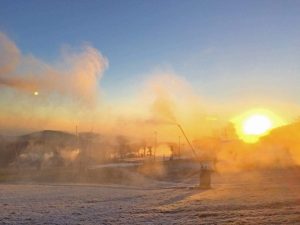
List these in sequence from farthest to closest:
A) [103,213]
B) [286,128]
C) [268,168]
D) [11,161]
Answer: [11,161] → [286,128] → [268,168] → [103,213]

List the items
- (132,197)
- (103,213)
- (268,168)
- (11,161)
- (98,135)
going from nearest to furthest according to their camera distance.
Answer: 1. (103,213)
2. (132,197)
3. (268,168)
4. (11,161)
5. (98,135)

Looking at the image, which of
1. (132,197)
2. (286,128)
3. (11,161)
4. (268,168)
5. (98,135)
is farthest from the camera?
(98,135)

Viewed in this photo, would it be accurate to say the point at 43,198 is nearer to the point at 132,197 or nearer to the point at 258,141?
the point at 132,197

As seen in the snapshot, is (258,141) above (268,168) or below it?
above

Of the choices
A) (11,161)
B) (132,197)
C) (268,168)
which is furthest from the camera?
(11,161)

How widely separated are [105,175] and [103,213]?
1378 inches

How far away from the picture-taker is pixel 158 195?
3152 cm

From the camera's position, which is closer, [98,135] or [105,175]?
[105,175]

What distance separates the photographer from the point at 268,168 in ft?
185

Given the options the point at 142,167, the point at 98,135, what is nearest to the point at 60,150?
the point at 98,135

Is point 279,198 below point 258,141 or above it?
below

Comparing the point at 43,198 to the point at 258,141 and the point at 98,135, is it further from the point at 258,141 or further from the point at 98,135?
the point at 98,135

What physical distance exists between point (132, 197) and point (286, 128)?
136 feet

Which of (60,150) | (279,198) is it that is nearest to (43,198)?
(279,198)
